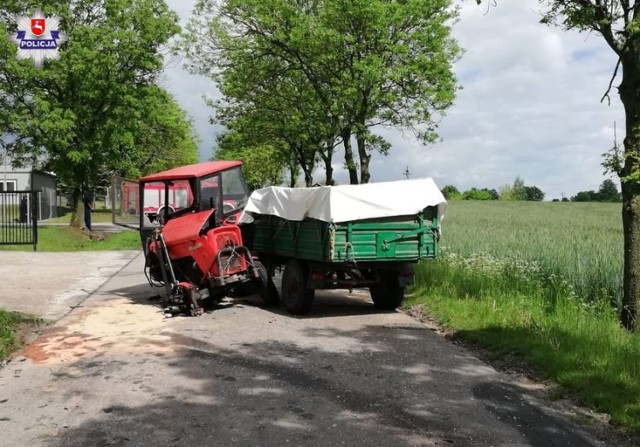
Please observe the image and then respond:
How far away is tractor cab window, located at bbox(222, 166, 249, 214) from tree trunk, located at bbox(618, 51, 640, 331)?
6450 millimetres

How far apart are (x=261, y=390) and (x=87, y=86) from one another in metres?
25.5

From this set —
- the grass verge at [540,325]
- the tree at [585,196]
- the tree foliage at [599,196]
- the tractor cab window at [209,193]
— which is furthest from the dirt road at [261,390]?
the tree at [585,196]

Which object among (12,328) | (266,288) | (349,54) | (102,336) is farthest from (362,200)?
(349,54)

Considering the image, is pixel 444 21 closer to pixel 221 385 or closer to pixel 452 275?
pixel 452 275

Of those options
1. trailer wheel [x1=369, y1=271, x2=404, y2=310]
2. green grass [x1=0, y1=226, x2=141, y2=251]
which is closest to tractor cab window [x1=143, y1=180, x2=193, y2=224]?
trailer wheel [x1=369, y1=271, x2=404, y2=310]

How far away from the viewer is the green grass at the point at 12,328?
25.5 ft

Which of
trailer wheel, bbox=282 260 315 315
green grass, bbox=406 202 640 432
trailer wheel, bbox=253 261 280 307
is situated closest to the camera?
green grass, bbox=406 202 640 432

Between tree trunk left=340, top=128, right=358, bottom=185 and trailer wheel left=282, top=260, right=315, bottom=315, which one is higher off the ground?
tree trunk left=340, top=128, right=358, bottom=185

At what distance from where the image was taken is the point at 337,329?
29.7ft

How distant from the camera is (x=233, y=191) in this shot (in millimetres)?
11656

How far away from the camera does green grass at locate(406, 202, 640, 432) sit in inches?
239

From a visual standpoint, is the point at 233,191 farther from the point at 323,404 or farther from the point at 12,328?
the point at 323,404

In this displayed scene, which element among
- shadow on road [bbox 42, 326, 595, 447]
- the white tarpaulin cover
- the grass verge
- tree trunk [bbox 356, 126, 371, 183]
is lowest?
shadow on road [bbox 42, 326, 595, 447]

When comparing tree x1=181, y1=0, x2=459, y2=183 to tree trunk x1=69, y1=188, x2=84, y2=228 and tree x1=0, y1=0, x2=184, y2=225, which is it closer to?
tree x1=0, y1=0, x2=184, y2=225
